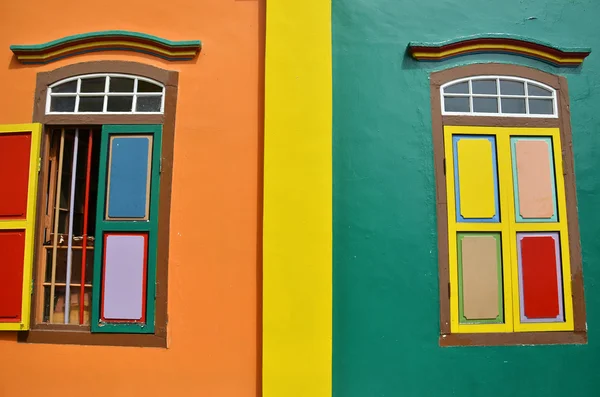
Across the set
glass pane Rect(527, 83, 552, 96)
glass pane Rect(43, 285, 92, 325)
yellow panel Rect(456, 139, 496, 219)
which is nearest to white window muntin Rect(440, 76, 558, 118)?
glass pane Rect(527, 83, 552, 96)

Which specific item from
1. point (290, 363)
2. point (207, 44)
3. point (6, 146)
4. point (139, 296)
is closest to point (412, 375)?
point (290, 363)

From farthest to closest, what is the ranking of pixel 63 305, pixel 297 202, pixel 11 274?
pixel 63 305 < pixel 11 274 < pixel 297 202

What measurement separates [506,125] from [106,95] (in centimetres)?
313

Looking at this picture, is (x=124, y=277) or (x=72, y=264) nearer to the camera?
(x=124, y=277)

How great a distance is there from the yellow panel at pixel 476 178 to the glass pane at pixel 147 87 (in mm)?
Result: 2390

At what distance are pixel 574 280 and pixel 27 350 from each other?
4.15 m

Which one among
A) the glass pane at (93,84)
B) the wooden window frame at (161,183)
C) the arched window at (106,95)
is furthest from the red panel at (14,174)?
the glass pane at (93,84)

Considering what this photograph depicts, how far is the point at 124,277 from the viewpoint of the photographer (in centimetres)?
354

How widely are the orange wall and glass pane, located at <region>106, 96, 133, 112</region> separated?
0.33m

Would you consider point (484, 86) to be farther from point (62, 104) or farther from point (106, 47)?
point (62, 104)

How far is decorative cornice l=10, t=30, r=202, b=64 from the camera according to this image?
3.69 metres

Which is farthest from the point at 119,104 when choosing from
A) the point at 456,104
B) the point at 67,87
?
the point at 456,104

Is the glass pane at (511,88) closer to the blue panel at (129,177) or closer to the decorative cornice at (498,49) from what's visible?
the decorative cornice at (498,49)

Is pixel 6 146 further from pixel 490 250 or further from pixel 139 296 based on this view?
pixel 490 250
